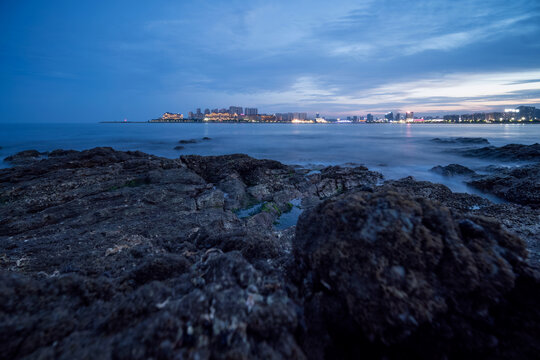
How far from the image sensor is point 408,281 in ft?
6.21

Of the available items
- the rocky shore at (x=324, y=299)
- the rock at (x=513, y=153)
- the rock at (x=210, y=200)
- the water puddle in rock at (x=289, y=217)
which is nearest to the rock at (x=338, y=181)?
the water puddle in rock at (x=289, y=217)

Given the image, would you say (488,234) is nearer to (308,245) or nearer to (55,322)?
(308,245)

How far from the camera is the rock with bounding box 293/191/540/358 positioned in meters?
1.77

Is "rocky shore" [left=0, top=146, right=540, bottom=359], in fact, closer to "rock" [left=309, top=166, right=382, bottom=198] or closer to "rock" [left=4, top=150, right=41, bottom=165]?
"rock" [left=309, top=166, right=382, bottom=198]

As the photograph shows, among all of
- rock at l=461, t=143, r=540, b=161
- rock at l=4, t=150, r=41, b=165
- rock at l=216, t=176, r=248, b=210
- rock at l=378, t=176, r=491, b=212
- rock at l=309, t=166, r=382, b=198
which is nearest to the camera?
rock at l=378, t=176, r=491, b=212

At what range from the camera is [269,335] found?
178 cm

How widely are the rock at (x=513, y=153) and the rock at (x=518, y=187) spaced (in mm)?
11251

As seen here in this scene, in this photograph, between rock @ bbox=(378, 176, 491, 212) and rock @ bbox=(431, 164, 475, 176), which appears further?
rock @ bbox=(431, 164, 475, 176)

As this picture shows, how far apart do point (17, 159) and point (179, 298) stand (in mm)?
32042

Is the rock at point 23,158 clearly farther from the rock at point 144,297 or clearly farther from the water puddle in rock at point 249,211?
the water puddle in rock at point 249,211

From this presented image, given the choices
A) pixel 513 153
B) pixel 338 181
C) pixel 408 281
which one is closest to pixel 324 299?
pixel 408 281

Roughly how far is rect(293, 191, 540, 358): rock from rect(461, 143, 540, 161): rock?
23980 mm

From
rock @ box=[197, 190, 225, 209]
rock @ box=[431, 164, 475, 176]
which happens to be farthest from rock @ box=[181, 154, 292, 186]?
rock @ box=[431, 164, 475, 176]

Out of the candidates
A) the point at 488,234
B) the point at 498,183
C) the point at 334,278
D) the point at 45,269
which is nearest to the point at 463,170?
the point at 498,183
